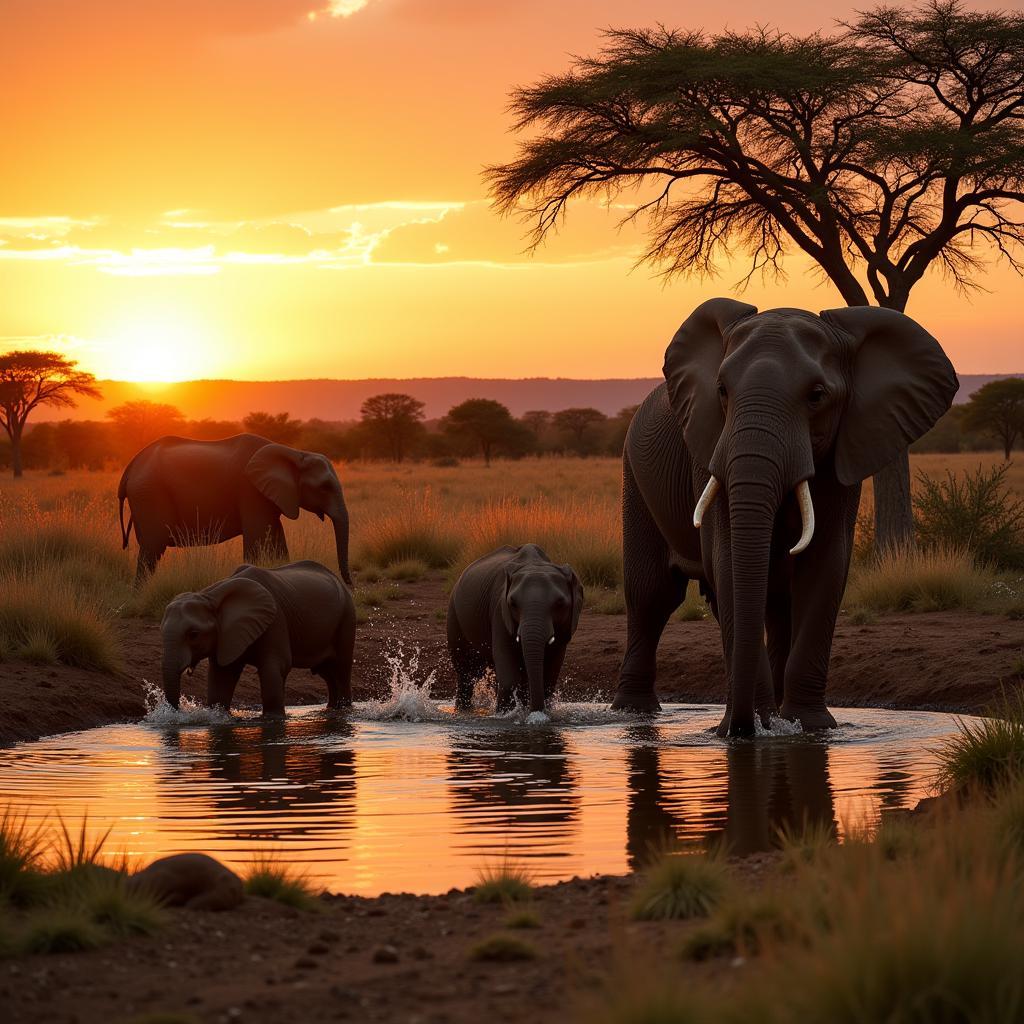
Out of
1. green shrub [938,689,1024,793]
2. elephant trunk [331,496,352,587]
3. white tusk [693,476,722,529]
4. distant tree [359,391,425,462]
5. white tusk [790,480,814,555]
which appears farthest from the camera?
distant tree [359,391,425,462]

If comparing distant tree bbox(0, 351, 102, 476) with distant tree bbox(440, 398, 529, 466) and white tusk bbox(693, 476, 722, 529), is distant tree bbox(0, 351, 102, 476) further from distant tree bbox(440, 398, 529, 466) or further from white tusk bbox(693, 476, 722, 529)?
white tusk bbox(693, 476, 722, 529)

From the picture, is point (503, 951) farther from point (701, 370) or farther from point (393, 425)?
point (393, 425)

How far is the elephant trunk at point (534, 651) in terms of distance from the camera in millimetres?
10961

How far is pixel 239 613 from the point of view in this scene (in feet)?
37.5

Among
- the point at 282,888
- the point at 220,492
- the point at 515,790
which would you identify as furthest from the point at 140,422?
the point at 282,888

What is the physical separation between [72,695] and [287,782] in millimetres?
3649

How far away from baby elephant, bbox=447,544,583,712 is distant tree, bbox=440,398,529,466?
204 ft

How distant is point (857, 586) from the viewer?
16859 mm

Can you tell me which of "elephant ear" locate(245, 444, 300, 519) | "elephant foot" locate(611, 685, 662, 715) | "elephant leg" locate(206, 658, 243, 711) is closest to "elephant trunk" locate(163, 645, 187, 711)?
"elephant leg" locate(206, 658, 243, 711)

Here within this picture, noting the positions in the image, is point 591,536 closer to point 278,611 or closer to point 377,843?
point 278,611

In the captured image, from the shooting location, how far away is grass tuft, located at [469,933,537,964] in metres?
4.71

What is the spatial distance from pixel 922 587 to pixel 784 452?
24.3ft

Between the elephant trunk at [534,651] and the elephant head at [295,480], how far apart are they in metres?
7.51

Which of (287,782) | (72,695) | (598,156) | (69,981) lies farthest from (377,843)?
(598,156)
